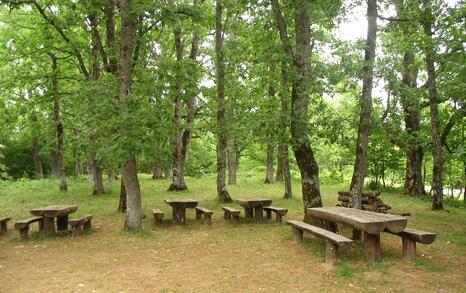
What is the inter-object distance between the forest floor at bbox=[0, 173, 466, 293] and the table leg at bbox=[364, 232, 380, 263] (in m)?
0.12

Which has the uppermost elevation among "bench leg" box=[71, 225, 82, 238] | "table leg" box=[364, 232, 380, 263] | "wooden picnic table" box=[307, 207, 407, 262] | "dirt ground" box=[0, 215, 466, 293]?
"wooden picnic table" box=[307, 207, 407, 262]

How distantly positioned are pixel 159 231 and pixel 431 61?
1049 cm

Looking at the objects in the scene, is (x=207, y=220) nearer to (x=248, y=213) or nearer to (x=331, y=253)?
(x=248, y=213)

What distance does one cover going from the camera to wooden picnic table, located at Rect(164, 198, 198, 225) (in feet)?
33.5

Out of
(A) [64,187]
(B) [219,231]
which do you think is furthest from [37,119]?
(B) [219,231]

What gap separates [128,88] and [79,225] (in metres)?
3.57

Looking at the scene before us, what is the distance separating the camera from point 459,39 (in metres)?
10.7

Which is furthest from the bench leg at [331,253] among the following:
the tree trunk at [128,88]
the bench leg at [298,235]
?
the tree trunk at [128,88]

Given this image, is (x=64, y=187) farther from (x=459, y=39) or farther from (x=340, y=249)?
(x=459, y=39)

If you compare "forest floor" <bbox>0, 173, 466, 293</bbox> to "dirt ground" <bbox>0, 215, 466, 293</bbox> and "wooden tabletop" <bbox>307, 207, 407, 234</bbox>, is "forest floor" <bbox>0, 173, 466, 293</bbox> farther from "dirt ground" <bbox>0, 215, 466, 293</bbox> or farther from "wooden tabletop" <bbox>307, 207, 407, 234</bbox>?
"wooden tabletop" <bbox>307, 207, 407, 234</bbox>

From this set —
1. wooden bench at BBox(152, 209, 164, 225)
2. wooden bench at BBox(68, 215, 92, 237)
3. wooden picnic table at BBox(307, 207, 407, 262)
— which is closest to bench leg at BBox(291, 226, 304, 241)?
wooden picnic table at BBox(307, 207, 407, 262)

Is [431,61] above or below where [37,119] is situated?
above

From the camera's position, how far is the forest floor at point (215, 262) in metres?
5.58

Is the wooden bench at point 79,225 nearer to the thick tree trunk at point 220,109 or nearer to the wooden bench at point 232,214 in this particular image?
the wooden bench at point 232,214
